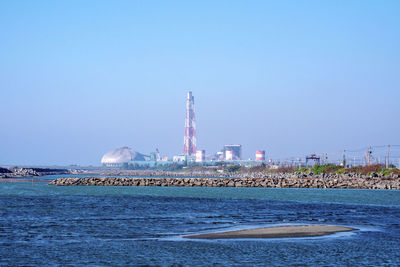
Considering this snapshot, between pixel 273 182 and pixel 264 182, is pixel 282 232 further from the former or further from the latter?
pixel 264 182

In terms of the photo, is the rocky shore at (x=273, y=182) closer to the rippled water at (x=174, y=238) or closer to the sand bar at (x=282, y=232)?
the rippled water at (x=174, y=238)

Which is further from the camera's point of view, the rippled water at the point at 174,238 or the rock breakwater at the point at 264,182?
the rock breakwater at the point at 264,182

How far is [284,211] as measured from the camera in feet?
142

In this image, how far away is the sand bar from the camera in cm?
2838

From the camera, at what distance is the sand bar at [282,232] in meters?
28.4

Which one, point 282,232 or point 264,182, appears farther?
point 264,182

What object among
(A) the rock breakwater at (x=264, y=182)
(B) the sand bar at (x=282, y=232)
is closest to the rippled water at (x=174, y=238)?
(B) the sand bar at (x=282, y=232)

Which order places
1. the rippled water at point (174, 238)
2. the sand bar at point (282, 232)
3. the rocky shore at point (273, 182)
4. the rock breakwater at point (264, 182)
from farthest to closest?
the rock breakwater at point (264, 182) → the rocky shore at point (273, 182) → the sand bar at point (282, 232) → the rippled water at point (174, 238)

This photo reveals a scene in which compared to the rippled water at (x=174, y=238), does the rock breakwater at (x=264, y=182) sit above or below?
Answer: above

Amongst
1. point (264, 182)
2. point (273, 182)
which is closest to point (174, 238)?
point (273, 182)

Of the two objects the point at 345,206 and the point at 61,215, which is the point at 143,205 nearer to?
the point at 61,215

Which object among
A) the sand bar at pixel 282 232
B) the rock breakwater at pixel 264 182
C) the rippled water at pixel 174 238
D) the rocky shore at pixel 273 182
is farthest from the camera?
the rock breakwater at pixel 264 182

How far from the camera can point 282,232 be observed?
29922 mm

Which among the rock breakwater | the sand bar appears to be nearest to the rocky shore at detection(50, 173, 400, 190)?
the rock breakwater
